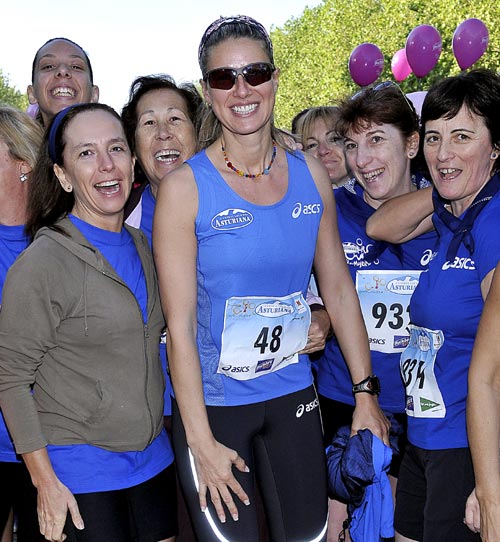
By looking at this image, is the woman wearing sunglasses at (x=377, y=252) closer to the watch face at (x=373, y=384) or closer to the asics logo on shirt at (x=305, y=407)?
the watch face at (x=373, y=384)

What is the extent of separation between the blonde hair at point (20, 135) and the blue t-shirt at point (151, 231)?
1.88ft

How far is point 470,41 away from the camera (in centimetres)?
1087

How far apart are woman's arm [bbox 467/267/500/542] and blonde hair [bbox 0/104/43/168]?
2.10 m

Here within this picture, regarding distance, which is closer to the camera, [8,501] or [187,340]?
[187,340]

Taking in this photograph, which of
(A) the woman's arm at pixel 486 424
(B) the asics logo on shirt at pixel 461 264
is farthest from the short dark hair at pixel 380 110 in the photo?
(A) the woman's arm at pixel 486 424

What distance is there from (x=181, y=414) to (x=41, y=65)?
299 cm

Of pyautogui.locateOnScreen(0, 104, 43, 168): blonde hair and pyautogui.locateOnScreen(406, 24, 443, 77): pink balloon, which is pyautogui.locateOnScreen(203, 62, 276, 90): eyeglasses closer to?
pyautogui.locateOnScreen(0, 104, 43, 168): blonde hair

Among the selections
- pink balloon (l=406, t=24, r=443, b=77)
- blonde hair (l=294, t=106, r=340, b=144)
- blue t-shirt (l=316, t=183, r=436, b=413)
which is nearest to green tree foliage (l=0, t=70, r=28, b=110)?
pink balloon (l=406, t=24, r=443, b=77)

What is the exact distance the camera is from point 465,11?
63.8 feet

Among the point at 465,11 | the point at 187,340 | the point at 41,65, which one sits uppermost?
the point at 465,11

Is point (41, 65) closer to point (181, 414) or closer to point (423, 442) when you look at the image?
point (181, 414)

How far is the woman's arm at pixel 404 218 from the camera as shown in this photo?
127 inches

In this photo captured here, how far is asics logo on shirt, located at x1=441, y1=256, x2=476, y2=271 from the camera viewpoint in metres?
2.58

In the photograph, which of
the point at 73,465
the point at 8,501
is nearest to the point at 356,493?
the point at 73,465
